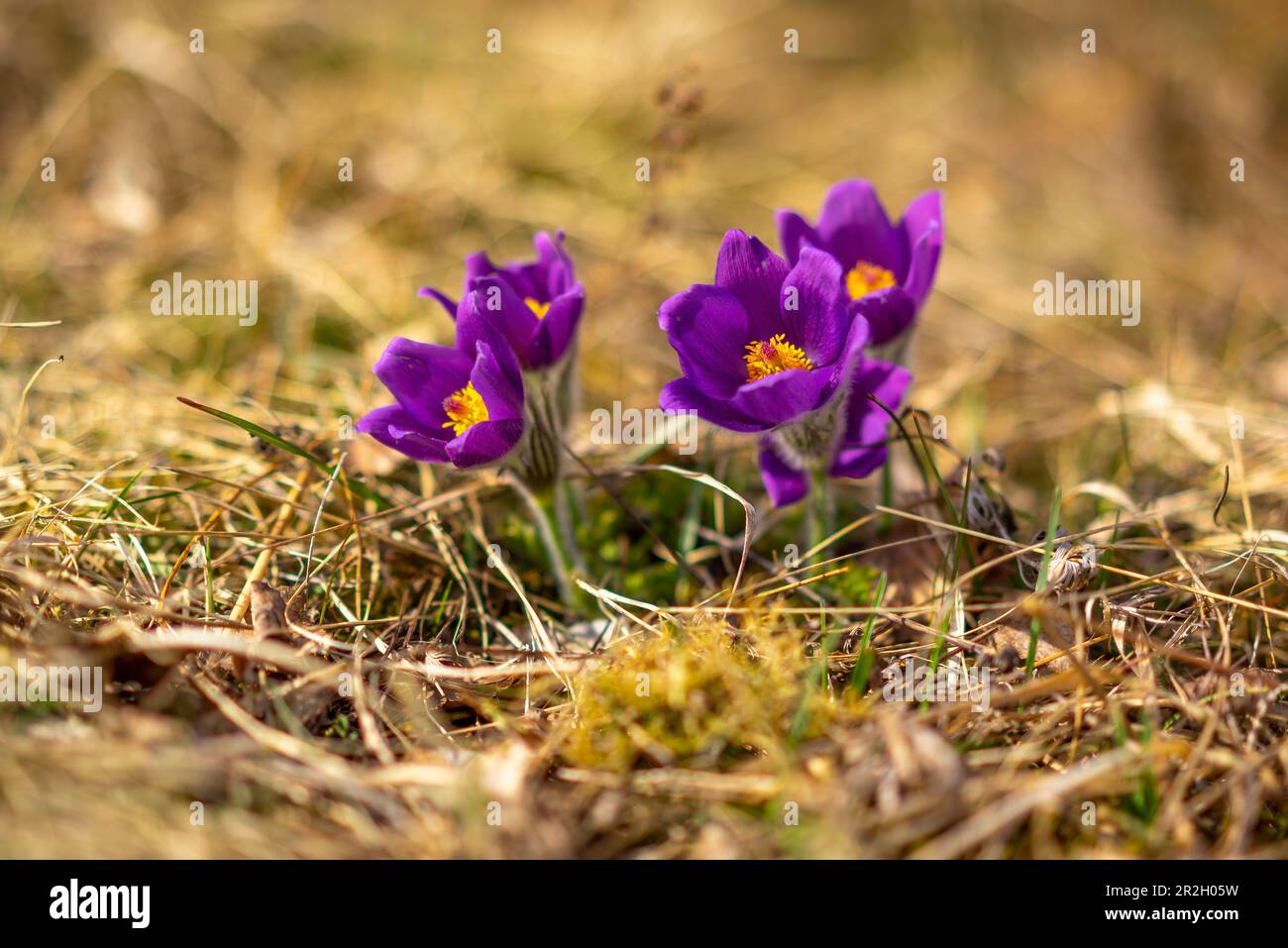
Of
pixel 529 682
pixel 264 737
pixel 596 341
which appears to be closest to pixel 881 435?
pixel 529 682

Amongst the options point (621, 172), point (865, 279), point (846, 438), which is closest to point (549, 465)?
point (846, 438)

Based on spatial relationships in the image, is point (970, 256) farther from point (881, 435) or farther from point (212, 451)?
point (212, 451)

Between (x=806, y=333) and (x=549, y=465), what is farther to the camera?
(x=549, y=465)

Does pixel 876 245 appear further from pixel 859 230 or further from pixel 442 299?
pixel 442 299

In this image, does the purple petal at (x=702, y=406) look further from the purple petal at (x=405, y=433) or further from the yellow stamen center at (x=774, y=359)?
the purple petal at (x=405, y=433)
